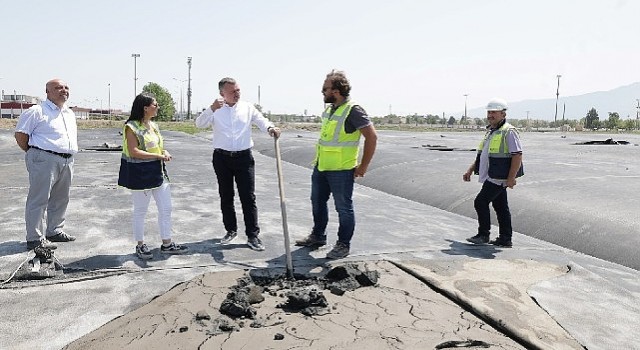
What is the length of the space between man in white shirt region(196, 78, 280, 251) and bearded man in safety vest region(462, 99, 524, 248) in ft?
8.01

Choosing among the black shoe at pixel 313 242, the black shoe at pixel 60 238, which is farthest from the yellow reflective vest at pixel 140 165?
the black shoe at pixel 313 242

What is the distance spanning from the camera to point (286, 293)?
3.78 meters

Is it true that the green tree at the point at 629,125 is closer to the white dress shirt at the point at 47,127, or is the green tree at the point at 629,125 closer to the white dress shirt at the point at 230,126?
the white dress shirt at the point at 230,126

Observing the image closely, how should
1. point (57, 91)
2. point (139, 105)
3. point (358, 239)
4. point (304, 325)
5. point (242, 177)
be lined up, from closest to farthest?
point (304, 325)
point (139, 105)
point (57, 91)
point (242, 177)
point (358, 239)

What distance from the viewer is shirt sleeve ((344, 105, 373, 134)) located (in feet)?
15.3

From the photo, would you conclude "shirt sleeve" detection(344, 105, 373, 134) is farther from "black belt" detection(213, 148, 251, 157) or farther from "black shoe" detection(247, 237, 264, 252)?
"black shoe" detection(247, 237, 264, 252)

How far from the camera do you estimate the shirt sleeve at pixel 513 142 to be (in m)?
5.32

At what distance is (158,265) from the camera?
440 centimetres

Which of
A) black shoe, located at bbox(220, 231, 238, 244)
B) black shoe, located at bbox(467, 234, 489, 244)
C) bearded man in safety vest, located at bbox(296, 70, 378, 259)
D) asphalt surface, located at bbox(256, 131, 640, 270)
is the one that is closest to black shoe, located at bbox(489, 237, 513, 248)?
black shoe, located at bbox(467, 234, 489, 244)

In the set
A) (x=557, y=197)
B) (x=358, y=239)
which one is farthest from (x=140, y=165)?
(x=557, y=197)

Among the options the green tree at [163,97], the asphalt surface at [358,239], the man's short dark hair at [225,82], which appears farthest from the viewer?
the green tree at [163,97]

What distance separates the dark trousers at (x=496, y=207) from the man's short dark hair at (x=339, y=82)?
2.07 metres

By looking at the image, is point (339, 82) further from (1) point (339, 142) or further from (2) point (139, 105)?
(2) point (139, 105)

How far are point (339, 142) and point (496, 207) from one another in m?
2.17
